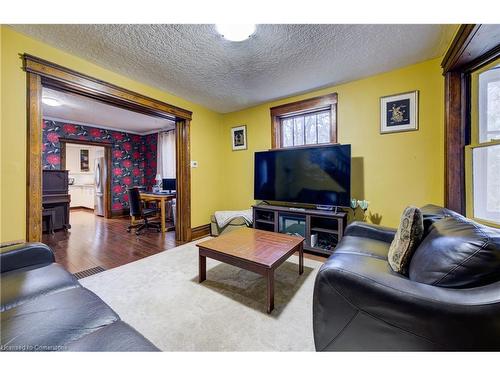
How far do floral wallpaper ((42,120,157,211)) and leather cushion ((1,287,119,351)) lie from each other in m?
5.19

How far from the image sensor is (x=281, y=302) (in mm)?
1703

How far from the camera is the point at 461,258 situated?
2.93 feet

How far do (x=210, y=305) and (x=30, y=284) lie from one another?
44.5 inches

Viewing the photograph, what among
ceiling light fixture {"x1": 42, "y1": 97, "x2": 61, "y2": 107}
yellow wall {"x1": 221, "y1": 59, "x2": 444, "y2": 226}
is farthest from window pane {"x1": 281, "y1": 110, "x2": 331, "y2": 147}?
ceiling light fixture {"x1": 42, "y1": 97, "x2": 61, "y2": 107}

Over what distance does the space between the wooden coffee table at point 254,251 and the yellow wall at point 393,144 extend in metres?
1.42

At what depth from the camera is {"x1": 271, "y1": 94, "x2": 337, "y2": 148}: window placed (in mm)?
2996

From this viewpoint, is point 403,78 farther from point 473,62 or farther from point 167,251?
point 167,251

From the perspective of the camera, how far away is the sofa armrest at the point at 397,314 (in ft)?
2.51

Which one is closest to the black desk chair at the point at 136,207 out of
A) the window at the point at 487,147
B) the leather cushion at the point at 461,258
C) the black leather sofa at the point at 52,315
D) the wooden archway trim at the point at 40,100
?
the wooden archway trim at the point at 40,100

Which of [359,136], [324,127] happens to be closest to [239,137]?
[324,127]

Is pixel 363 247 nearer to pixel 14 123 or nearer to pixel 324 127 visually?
pixel 324 127

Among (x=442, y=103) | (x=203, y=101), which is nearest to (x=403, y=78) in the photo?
(x=442, y=103)

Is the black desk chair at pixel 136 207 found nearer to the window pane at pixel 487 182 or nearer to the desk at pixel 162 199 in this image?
the desk at pixel 162 199

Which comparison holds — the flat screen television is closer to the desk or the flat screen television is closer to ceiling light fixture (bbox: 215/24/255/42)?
ceiling light fixture (bbox: 215/24/255/42)
